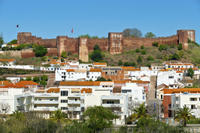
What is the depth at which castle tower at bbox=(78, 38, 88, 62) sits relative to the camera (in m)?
83.3

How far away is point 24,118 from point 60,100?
971 cm

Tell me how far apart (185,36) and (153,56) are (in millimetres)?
9416

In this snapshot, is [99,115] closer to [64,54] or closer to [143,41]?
[64,54]

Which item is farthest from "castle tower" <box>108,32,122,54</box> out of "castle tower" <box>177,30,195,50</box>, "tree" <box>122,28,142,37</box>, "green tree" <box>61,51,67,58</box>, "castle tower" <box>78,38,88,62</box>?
"tree" <box>122,28,142,37</box>

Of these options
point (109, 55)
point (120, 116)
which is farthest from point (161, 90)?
point (109, 55)

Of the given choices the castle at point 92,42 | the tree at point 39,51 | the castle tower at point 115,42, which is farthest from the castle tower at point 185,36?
the tree at point 39,51

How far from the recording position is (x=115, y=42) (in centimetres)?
8769

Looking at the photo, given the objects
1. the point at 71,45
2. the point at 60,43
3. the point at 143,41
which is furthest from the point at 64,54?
the point at 143,41

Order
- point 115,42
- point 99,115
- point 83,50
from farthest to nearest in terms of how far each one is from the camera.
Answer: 1. point 115,42
2. point 83,50
3. point 99,115

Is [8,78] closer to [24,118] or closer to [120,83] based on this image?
[120,83]

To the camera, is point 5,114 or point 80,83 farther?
point 80,83

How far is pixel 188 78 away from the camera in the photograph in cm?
6581

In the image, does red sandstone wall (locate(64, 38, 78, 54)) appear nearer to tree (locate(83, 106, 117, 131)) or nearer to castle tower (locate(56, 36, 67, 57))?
castle tower (locate(56, 36, 67, 57))

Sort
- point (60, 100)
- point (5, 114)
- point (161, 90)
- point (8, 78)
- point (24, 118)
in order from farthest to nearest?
point (8, 78) → point (161, 90) → point (60, 100) → point (5, 114) → point (24, 118)
